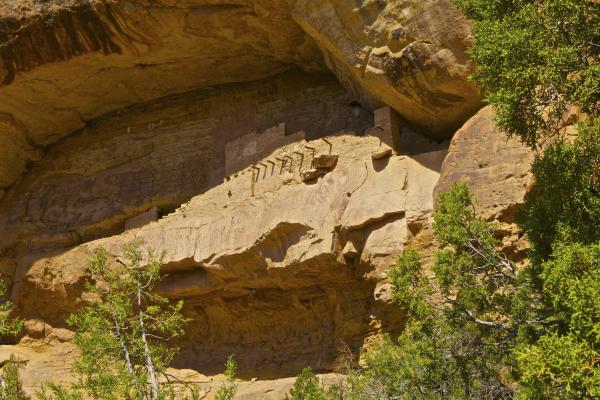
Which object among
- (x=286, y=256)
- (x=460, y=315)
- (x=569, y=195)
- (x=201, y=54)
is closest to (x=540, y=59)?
(x=569, y=195)

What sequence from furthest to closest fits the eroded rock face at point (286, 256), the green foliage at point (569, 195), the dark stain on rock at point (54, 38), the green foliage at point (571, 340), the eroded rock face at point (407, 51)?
the dark stain on rock at point (54, 38)
the eroded rock face at point (286, 256)
the eroded rock face at point (407, 51)
the green foliage at point (569, 195)
the green foliage at point (571, 340)

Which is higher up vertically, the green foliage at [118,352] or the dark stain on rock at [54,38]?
the dark stain on rock at [54,38]

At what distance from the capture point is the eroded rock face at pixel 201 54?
12625mm

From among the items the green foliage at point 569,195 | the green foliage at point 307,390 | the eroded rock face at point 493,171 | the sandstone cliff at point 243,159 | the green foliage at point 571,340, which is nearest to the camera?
the green foliage at point 571,340

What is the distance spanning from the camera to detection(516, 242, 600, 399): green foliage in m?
6.05

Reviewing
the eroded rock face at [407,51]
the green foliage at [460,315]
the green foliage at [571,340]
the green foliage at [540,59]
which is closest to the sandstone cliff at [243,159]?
the eroded rock face at [407,51]

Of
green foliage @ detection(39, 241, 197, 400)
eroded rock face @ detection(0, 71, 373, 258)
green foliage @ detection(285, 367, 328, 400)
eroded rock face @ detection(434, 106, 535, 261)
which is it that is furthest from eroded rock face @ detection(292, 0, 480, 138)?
green foliage @ detection(39, 241, 197, 400)

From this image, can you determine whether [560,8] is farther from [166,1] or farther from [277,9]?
[166,1]

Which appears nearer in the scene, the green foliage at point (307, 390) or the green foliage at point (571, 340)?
the green foliage at point (571, 340)

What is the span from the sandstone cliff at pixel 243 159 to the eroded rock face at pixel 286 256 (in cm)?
4

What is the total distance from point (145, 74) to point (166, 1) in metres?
2.56

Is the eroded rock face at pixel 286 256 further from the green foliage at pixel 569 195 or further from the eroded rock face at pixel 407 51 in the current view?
the green foliage at pixel 569 195

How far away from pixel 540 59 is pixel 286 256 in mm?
6614

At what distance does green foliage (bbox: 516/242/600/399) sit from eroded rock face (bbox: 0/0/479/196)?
606 centimetres
